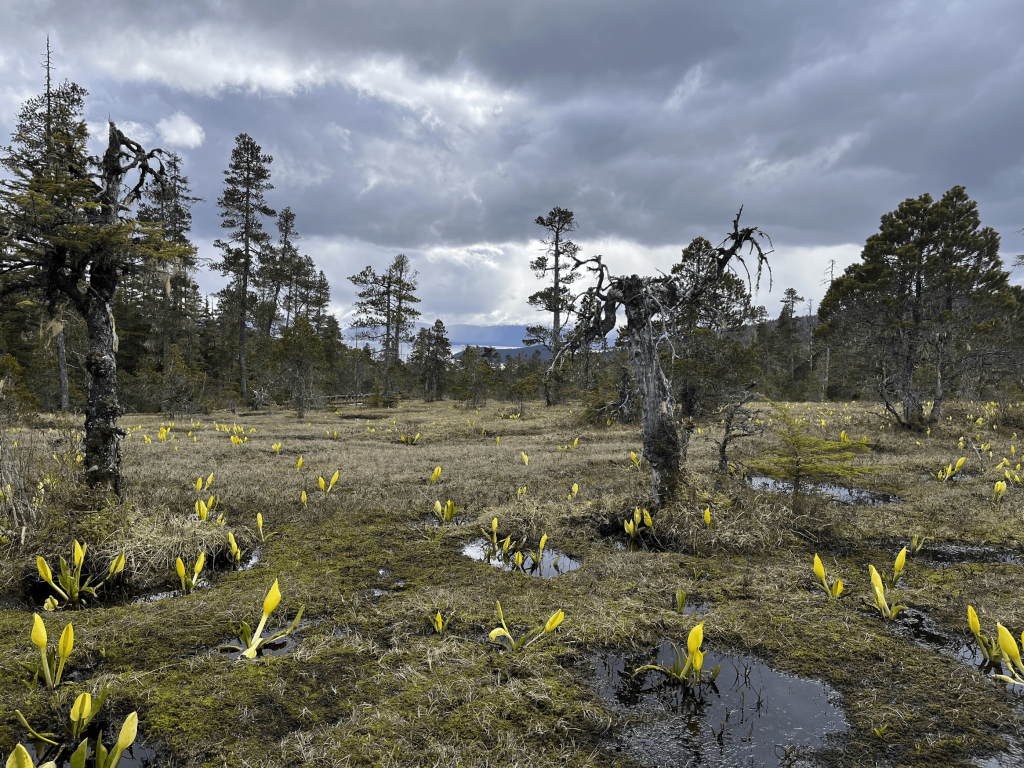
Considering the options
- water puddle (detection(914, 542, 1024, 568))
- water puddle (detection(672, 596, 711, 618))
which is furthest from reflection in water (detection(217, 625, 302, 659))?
water puddle (detection(914, 542, 1024, 568))

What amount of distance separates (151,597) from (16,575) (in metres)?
1.29

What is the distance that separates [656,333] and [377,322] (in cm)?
3756

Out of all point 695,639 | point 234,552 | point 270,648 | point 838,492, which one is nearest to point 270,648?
point 270,648

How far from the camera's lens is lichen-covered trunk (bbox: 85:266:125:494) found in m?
5.52

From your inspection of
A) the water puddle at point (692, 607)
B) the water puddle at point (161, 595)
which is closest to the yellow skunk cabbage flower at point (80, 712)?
the water puddle at point (161, 595)

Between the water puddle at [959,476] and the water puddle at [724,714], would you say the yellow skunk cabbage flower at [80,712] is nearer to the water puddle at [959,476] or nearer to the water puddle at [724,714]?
the water puddle at [724,714]

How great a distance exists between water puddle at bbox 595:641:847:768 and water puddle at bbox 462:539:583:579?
1798 mm

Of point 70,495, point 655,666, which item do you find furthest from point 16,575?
point 655,666

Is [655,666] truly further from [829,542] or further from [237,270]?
[237,270]

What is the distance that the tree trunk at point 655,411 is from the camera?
649 cm

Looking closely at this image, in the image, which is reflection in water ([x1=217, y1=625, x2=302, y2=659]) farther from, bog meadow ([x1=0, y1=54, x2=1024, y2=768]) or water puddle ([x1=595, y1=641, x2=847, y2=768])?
water puddle ([x1=595, y1=641, x2=847, y2=768])

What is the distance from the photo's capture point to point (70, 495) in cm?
533

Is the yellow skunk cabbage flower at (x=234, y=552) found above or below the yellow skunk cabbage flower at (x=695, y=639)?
below

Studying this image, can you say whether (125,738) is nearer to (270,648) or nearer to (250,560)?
(270,648)
